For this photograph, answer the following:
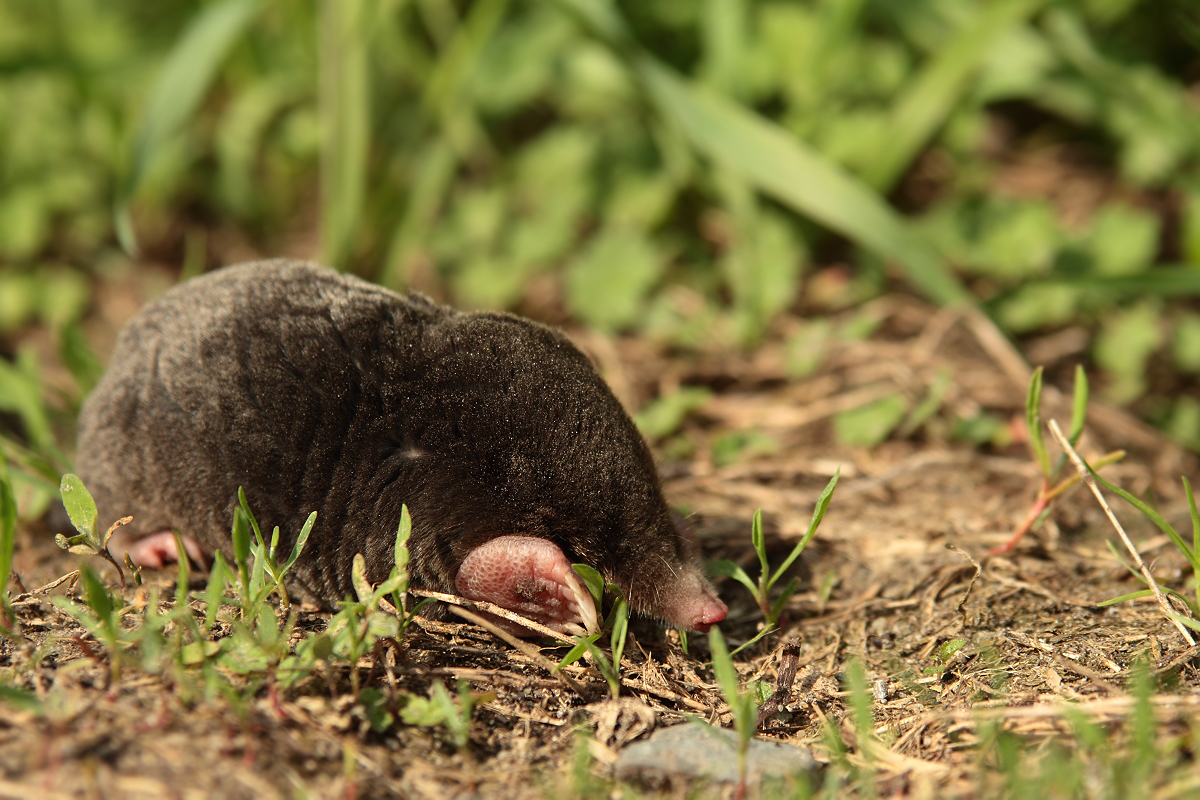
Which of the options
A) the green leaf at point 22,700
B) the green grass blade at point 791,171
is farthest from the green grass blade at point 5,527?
the green grass blade at point 791,171

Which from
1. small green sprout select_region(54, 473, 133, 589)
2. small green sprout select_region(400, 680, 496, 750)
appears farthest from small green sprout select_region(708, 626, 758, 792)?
small green sprout select_region(54, 473, 133, 589)

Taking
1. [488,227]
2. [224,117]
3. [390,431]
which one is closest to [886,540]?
[390,431]

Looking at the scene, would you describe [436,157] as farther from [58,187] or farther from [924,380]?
[924,380]

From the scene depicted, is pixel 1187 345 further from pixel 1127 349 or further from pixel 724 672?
pixel 724 672

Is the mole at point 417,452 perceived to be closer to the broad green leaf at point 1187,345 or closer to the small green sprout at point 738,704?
the small green sprout at point 738,704

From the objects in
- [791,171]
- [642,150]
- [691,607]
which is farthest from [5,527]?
[642,150]

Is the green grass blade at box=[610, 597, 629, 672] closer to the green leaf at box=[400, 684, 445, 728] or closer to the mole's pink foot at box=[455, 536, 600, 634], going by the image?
the mole's pink foot at box=[455, 536, 600, 634]

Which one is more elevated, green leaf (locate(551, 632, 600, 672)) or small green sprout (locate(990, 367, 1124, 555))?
small green sprout (locate(990, 367, 1124, 555))
